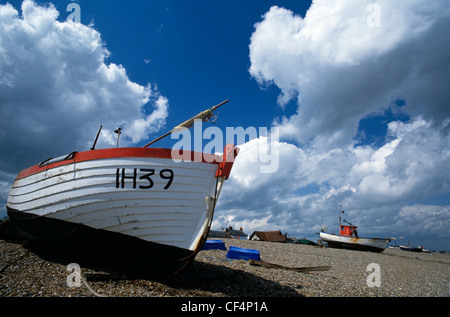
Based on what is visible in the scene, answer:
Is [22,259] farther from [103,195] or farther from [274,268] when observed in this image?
[274,268]

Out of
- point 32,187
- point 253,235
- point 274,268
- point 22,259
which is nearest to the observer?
point 22,259

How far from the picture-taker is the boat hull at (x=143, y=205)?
6.05 metres

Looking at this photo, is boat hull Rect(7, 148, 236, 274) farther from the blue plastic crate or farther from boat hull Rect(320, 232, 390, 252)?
boat hull Rect(320, 232, 390, 252)

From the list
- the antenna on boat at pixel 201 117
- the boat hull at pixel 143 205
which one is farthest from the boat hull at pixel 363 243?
the boat hull at pixel 143 205

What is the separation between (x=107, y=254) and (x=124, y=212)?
134cm

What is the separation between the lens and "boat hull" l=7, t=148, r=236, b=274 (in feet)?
19.9

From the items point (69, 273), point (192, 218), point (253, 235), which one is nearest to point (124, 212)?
point (192, 218)

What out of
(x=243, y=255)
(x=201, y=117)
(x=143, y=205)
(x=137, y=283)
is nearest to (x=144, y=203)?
(x=143, y=205)

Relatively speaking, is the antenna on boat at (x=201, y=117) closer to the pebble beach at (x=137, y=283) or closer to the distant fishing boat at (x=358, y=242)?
the pebble beach at (x=137, y=283)

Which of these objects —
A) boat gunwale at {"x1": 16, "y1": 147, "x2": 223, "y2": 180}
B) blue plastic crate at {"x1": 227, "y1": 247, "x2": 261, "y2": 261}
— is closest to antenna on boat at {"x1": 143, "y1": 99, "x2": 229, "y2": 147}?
boat gunwale at {"x1": 16, "y1": 147, "x2": 223, "y2": 180}

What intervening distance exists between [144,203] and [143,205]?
6 centimetres

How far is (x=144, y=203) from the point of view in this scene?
6020 mm

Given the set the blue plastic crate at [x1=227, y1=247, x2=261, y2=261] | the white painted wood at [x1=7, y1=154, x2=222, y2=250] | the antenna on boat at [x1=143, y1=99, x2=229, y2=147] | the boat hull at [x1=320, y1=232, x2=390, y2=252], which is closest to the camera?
the white painted wood at [x1=7, y1=154, x2=222, y2=250]
